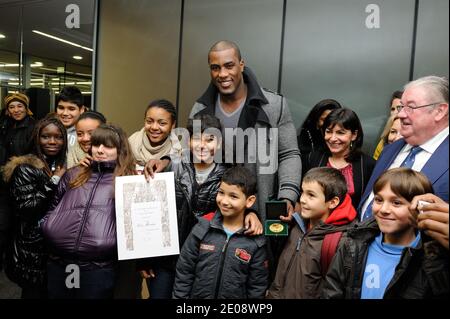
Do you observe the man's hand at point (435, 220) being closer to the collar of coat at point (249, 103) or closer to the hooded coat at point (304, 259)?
the hooded coat at point (304, 259)

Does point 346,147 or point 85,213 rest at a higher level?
point 346,147

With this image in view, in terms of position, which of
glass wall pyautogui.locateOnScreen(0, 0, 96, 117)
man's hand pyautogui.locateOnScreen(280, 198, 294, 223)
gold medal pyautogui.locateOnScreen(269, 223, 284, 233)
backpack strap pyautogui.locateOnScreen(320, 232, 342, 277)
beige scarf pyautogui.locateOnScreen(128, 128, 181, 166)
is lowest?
backpack strap pyautogui.locateOnScreen(320, 232, 342, 277)

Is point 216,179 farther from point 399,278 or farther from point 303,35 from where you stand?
point 303,35

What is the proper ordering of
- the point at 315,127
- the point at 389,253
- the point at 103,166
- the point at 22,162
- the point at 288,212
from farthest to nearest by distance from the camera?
the point at 315,127
the point at 22,162
the point at 103,166
the point at 288,212
the point at 389,253

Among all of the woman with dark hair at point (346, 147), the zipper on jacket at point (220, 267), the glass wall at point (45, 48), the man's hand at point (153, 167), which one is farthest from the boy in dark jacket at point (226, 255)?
the glass wall at point (45, 48)

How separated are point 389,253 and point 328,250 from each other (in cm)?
27

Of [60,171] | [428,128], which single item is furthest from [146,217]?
[428,128]

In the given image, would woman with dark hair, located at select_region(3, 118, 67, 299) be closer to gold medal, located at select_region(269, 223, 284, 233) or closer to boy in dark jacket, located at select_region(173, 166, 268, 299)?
boy in dark jacket, located at select_region(173, 166, 268, 299)

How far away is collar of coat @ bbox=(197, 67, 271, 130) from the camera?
2.18m

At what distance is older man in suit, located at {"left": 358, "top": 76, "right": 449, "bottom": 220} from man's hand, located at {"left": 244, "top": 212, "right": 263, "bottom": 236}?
2.53 feet

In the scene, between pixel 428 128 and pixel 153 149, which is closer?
pixel 428 128

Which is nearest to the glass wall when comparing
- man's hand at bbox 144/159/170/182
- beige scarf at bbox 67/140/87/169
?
beige scarf at bbox 67/140/87/169

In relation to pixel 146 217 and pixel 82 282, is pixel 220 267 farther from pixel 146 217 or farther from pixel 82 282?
pixel 82 282

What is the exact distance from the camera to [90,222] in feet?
6.33
